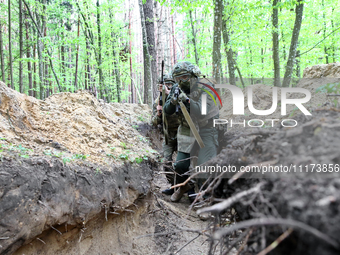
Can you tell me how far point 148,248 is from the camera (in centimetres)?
334

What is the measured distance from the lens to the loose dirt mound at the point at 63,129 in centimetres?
286

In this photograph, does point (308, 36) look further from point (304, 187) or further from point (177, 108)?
point (304, 187)

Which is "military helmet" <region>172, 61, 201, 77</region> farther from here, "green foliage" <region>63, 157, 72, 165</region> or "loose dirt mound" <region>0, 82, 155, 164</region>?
"green foliage" <region>63, 157, 72, 165</region>

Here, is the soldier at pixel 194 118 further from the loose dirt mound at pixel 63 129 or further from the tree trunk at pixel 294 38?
the tree trunk at pixel 294 38

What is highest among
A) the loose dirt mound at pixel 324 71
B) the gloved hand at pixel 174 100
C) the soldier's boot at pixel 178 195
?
the loose dirt mound at pixel 324 71

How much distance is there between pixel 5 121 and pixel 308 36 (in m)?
13.8

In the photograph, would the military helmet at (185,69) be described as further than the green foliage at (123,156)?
Yes

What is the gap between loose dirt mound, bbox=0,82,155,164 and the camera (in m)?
2.86

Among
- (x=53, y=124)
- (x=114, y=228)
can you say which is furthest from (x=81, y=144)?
(x=114, y=228)

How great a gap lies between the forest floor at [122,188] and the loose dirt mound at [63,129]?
17mm

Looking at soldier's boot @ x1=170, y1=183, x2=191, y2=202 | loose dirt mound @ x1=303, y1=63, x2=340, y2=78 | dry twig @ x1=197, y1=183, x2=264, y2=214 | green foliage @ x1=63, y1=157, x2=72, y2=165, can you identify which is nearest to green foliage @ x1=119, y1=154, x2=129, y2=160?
green foliage @ x1=63, y1=157, x2=72, y2=165

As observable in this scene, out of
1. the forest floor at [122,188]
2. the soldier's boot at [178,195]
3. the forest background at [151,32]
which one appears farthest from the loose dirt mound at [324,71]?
the soldier's boot at [178,195]

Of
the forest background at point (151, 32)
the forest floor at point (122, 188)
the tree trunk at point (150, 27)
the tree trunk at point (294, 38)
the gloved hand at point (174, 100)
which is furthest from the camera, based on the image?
the tree trunk at point (150, 27)

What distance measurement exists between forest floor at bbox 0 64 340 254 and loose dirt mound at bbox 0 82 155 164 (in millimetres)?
17
